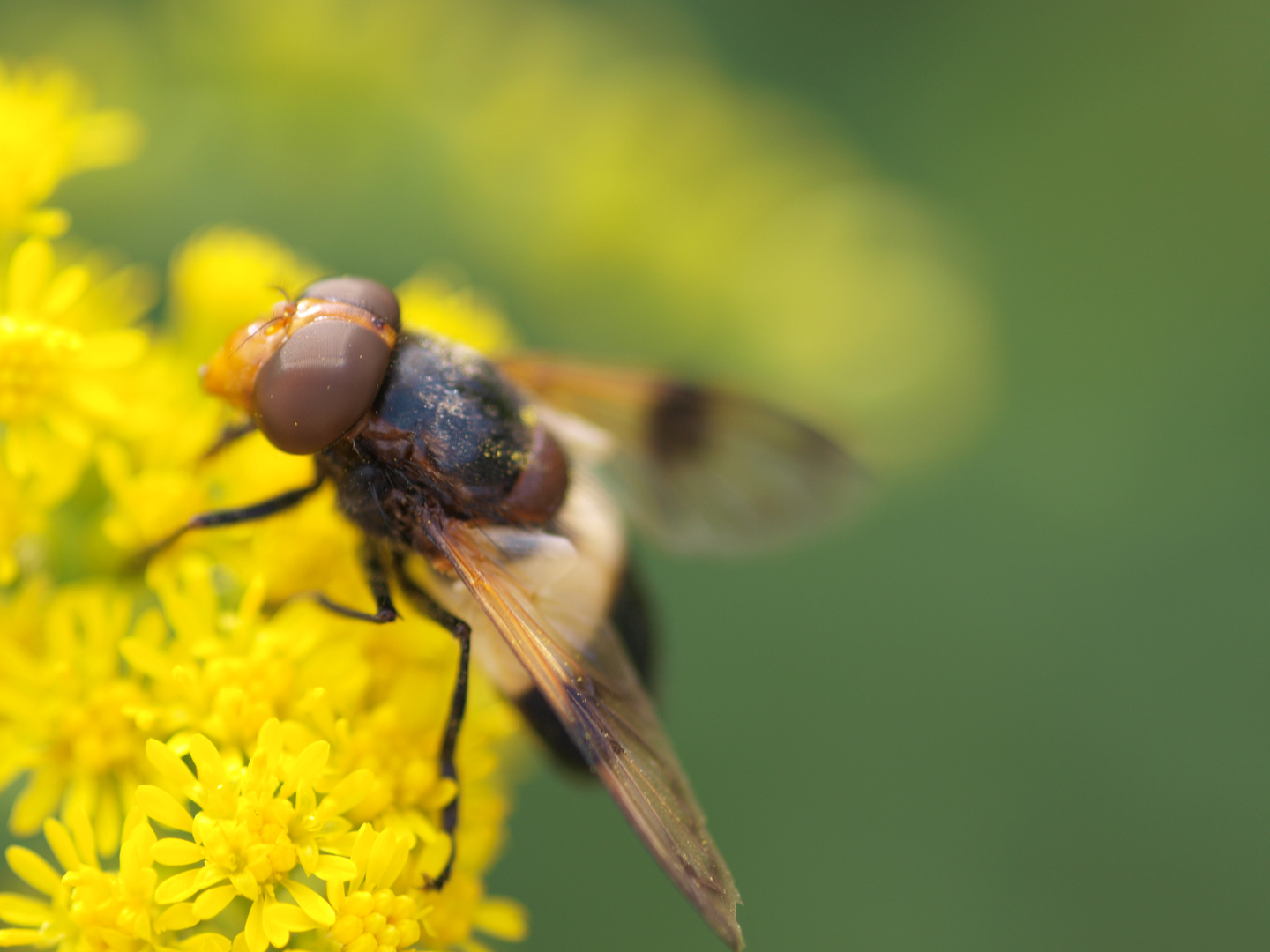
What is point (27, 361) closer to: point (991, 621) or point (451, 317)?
point (451, 317)

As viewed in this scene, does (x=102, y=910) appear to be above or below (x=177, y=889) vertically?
below

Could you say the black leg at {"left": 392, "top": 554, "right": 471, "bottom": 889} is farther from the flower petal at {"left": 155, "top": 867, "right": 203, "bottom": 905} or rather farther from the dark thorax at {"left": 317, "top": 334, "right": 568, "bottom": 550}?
the flower petal at {"left": 155, "top": 867, "right": 203, "bottom": 905}

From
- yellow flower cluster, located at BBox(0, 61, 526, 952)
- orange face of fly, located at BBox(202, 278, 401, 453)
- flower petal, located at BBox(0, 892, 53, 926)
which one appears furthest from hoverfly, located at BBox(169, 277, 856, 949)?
flower petal, located at BBox(0, 892, 53, 926)

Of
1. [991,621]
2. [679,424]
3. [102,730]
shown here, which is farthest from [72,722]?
[991,621]

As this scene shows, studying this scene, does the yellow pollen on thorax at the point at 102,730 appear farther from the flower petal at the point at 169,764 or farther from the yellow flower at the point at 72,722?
the flower petal at the point at 169,764

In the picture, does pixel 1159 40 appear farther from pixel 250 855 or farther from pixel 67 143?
pixel 250 855

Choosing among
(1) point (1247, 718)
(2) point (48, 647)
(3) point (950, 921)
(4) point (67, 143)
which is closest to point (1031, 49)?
(1) point (1247, 718)
